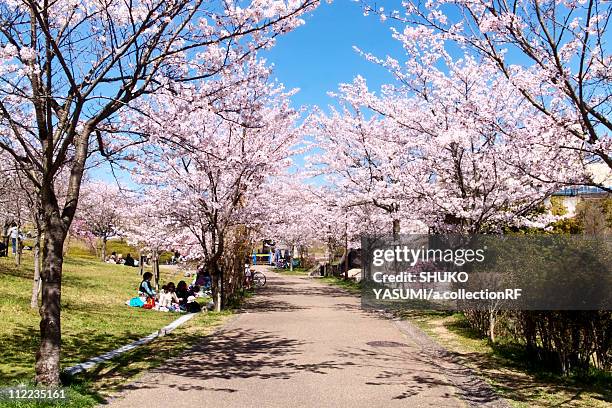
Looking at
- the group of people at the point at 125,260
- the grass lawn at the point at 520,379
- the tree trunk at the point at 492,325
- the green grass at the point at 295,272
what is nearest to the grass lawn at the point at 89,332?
the grass lawn at the point at 520,379

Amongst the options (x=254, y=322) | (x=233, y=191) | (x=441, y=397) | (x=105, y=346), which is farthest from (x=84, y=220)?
(x=441, y=397)

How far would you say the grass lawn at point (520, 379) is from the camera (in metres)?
6.51

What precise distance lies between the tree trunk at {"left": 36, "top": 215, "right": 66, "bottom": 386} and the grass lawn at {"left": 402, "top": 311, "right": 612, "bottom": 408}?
541 centimetres

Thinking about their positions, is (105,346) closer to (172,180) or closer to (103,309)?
(103,309)

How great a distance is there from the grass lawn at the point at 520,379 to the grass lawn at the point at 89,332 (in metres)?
4.99

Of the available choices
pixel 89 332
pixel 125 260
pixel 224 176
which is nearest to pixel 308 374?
pixel 89 332

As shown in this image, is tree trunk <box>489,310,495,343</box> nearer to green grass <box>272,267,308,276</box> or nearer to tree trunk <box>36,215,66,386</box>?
tree trunk <box>36,215,66,386</box>

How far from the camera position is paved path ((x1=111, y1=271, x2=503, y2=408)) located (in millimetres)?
6391

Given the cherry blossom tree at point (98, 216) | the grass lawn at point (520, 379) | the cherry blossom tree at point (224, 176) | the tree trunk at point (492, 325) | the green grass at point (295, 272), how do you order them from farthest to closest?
the green grass at point (295, 272), the cherry blossom tree at point (98, 216), the cherry blossom tree at point (224, 176), the tree trunk at point (492, 325), the grass lawn at point (520, 379)

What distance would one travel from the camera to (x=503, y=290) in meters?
9.95

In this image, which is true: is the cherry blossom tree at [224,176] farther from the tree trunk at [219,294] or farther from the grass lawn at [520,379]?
the grass lawn at [520,379]

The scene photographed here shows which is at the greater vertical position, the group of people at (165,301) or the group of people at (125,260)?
the group of people at (125,260)

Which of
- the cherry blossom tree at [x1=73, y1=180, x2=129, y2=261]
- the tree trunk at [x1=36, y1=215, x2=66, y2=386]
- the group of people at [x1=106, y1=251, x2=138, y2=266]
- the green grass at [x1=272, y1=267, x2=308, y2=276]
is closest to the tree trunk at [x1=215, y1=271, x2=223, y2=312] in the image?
the tree trunk at [x1=36, y1=215, x2=66, y2=386]

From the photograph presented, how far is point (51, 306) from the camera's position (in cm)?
662
